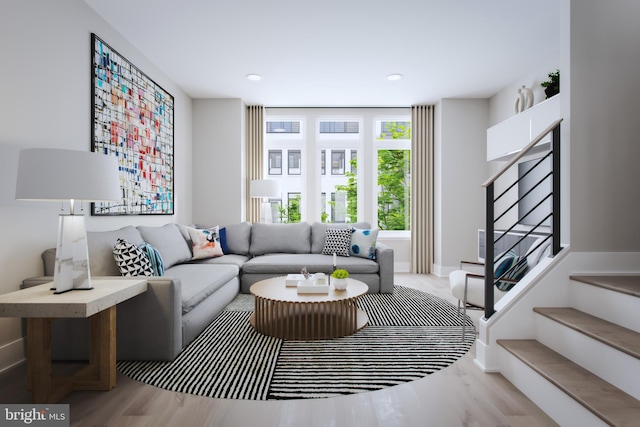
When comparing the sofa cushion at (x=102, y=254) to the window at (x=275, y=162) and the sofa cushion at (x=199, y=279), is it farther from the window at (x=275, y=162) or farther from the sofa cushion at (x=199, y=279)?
the window at (x=275, y=162)

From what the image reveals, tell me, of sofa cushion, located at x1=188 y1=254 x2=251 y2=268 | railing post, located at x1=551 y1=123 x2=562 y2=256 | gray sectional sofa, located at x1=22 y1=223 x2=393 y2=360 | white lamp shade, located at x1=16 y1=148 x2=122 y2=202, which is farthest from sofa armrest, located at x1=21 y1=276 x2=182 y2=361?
railing post, located at x1=551 y1=123 x2=562 y2=256

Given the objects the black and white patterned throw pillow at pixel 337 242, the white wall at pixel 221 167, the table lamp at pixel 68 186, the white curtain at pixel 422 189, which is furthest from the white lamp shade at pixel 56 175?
the white curtain at pixel 422 189

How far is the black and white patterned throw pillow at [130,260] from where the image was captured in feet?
8.24

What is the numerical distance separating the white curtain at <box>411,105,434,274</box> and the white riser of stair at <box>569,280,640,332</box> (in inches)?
132

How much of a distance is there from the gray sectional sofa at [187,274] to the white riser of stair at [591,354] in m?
2.10

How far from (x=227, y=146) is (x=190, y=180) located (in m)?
0.77

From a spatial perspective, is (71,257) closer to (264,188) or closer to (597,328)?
(597,328)

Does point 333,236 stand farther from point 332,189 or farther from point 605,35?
point 605,35

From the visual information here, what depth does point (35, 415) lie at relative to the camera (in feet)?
5.40

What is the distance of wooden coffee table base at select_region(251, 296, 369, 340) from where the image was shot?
2670 mm

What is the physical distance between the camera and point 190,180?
16.9 feet

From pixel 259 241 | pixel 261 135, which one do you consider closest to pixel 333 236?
pixel 259 241

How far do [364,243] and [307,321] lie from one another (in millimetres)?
1852

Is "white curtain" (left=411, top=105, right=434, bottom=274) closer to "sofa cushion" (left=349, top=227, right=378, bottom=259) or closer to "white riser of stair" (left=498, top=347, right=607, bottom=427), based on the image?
"sofa cushion" (left=349, top=227, right=378, bottom=259)
